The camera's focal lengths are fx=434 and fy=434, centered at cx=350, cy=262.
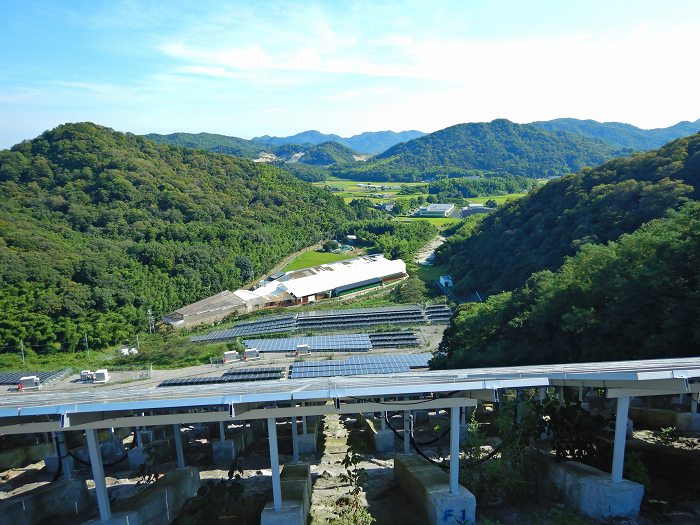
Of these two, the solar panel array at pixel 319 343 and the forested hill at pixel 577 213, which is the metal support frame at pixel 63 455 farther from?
the forested hill at pixel 577 213

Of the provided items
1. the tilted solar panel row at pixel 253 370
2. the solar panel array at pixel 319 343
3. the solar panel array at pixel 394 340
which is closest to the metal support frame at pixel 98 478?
the tilted solar panel row at pixel 253 370

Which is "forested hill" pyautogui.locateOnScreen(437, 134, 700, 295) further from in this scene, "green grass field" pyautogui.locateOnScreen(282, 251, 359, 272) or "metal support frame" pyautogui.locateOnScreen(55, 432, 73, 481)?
"metal support frame" pyautogui.locateOnScreen(55, 432, 73, 481)

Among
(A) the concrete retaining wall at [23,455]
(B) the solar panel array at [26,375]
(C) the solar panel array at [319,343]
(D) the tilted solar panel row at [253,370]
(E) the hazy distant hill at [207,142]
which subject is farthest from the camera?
(E) the hazy distant hill at [207,142]

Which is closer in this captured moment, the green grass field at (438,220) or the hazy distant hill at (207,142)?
the green grass field at (438,220)

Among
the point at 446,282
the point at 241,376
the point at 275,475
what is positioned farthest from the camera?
the point at 446,282

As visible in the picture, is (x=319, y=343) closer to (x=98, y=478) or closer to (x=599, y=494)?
(x=98, y=478)

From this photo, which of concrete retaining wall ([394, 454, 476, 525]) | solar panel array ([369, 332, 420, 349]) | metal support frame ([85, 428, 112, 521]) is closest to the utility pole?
solar panel array ([369, 332, 420, 349])

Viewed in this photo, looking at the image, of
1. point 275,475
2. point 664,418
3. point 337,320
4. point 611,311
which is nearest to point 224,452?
point 275,475
